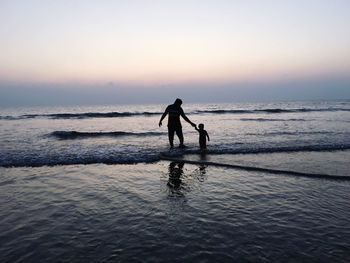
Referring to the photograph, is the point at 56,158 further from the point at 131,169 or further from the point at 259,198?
the point at 259,198

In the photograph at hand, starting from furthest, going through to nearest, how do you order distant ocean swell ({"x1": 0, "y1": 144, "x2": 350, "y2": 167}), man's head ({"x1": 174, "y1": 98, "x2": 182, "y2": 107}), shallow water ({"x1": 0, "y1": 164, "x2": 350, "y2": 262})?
man's head ({"x1": 174, "y1": 98, "x2": 182, "y2": 107}), distant ocean swell ({"x1": 0, "y1": 144, "x2": 350, "y2": 167}), shallow water ({"x1": 0, "y1": 164, "x2": 350, "y2": 262})

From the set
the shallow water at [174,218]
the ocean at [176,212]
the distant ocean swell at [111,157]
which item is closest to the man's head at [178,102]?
the distant ocean swell at [111,157]

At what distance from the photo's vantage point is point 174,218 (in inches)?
197

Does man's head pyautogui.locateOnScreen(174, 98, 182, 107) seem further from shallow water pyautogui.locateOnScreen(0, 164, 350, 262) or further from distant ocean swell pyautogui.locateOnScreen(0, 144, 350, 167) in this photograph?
shallow water pyautogui.locateOnScreen(0, 164, 350, 262)

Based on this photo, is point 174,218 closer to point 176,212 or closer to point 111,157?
point 176,212

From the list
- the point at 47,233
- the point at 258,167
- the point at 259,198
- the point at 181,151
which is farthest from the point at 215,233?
the point at 181,151

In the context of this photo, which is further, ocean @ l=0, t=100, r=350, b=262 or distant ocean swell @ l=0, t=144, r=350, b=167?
distant ocean swell @ l=0, t=144, r=350, b=167

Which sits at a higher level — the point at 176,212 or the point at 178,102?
the point at 178,102

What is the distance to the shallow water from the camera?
3826 millimetres

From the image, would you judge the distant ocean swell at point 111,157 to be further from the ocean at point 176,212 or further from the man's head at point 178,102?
the man's head at point 178,102

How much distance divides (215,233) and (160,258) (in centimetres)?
103

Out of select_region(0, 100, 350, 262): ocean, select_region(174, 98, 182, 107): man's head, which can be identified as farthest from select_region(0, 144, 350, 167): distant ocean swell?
→ select_region(174, 98, 182, 107): man's head

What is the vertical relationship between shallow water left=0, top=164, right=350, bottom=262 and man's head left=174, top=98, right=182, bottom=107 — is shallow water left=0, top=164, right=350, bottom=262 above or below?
below

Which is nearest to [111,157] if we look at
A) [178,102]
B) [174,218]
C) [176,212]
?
[178,102]
